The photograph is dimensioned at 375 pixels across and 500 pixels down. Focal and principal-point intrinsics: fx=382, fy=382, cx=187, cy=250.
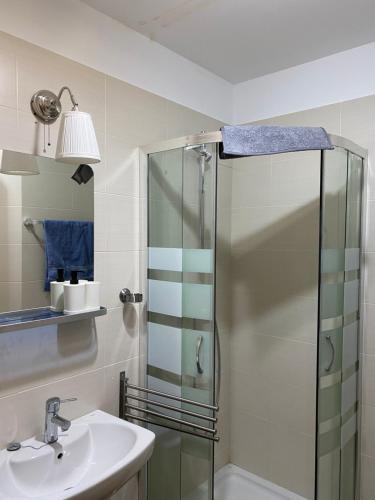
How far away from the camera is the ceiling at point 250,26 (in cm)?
175

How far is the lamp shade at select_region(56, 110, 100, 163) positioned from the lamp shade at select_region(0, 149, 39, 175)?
11 centimetres

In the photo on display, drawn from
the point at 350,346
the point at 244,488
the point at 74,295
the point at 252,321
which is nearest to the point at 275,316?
the point at 252,321

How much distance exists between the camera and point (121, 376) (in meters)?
1.92

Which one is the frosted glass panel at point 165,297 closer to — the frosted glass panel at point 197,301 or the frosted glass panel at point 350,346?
the frosted glass panel at point 197,301

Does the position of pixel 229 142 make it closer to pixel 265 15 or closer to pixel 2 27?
pixel 265 15

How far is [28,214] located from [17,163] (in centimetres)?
20

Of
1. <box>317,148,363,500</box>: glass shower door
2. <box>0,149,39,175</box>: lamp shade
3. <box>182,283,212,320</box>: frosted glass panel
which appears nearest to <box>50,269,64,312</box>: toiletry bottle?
<box>0,149,39,175</box>: lamp shade

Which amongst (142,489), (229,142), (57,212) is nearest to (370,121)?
(229,142)

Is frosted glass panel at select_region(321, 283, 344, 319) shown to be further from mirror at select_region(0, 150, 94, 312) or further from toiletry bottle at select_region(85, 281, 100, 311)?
mirror at select_region(0, 150, 94, 312)

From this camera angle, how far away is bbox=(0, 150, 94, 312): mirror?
147 centimetres

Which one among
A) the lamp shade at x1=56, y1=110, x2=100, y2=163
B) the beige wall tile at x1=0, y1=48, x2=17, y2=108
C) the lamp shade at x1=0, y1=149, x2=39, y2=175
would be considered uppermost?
the beige wall tile at x1=0, y1=48, x2=17, y2=108

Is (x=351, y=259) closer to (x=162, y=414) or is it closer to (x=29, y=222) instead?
(x=162, y=414)

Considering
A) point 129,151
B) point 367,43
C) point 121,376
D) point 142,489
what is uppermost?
point 367,43

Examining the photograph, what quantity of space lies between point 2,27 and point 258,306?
79.9 inches
